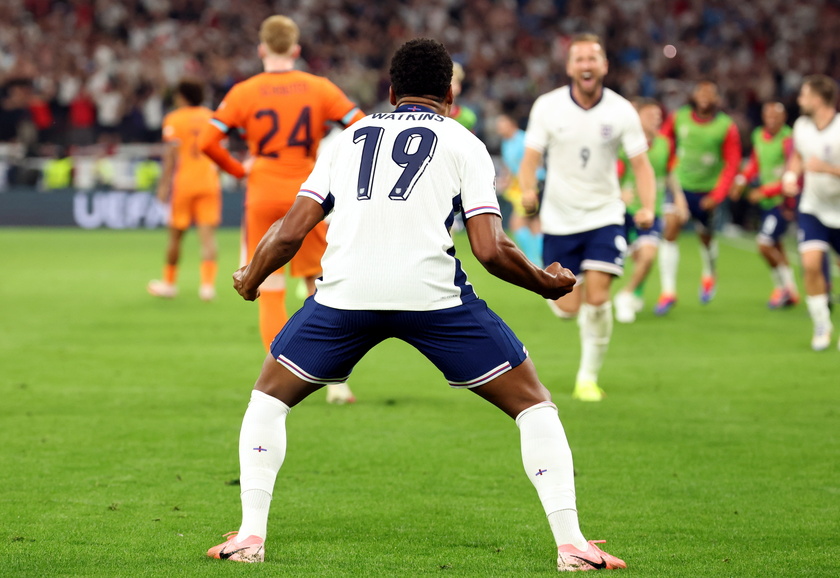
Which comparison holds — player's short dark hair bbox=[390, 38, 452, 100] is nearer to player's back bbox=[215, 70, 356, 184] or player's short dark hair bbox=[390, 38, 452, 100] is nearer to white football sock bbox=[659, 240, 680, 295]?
player's back bbox=[215, 70, 356, 184]

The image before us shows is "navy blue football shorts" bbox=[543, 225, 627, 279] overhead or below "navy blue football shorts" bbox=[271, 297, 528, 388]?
below

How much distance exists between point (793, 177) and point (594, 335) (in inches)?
129

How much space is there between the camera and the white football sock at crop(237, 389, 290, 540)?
4473 mm

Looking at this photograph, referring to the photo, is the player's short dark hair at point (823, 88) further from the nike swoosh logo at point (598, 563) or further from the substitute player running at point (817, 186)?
the nike swoosh logo at point (598, 563)

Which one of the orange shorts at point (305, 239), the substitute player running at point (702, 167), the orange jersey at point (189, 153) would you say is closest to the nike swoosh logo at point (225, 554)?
the orange shorts at point (305, 239)

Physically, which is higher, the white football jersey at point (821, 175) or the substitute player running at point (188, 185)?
the white football jersey at point (821, 175)

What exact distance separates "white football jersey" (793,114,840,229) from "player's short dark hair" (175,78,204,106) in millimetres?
6913

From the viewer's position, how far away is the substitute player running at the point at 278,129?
25.8 feet

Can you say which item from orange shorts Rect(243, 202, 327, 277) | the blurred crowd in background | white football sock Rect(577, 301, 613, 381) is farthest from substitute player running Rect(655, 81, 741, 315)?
the blurred crowd in background

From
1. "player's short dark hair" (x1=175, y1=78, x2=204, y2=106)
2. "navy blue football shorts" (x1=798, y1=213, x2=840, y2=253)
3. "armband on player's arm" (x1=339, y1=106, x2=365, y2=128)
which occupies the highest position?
"armband on player's arm" (x1=339, y1=106, x2=365, y2=128)

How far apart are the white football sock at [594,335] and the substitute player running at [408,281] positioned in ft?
13.1

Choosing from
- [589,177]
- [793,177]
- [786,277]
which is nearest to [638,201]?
[786,277]

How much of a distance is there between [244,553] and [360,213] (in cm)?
133

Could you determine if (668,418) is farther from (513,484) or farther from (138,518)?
(138,518)
